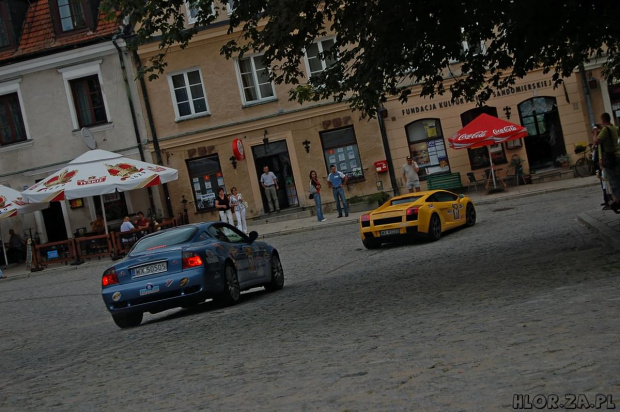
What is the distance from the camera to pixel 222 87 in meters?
36.2

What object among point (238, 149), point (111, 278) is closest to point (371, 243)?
point (111, 278)

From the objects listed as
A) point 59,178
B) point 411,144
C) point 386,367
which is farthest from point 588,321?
point 411,144

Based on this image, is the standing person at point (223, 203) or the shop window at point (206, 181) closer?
the standing person at point (223, 203)

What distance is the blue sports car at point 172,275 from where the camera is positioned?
→ 42.9 feet

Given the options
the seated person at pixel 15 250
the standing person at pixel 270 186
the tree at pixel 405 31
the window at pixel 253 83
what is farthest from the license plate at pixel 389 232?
the seated person at pixel 15 250

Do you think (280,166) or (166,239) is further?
(280,166)

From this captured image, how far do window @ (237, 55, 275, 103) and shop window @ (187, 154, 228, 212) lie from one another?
2924 millimetres

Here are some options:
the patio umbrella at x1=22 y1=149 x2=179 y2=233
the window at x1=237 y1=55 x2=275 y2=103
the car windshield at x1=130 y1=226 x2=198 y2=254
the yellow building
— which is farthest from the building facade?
the car windshield at x1=130 y1=226 x2=198 y2=254

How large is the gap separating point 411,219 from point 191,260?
8.20 meters

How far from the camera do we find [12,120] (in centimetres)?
3691

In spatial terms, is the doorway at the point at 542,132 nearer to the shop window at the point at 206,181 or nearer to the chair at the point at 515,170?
the chair at the point at 515,170

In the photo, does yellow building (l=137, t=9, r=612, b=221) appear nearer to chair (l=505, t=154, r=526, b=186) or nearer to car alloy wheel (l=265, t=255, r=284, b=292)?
chair (l=505, t=154, r=526, b=186)

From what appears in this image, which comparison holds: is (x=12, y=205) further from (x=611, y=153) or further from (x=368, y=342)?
(x=368, y=342)

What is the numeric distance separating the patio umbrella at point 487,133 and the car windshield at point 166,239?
18.9 m
